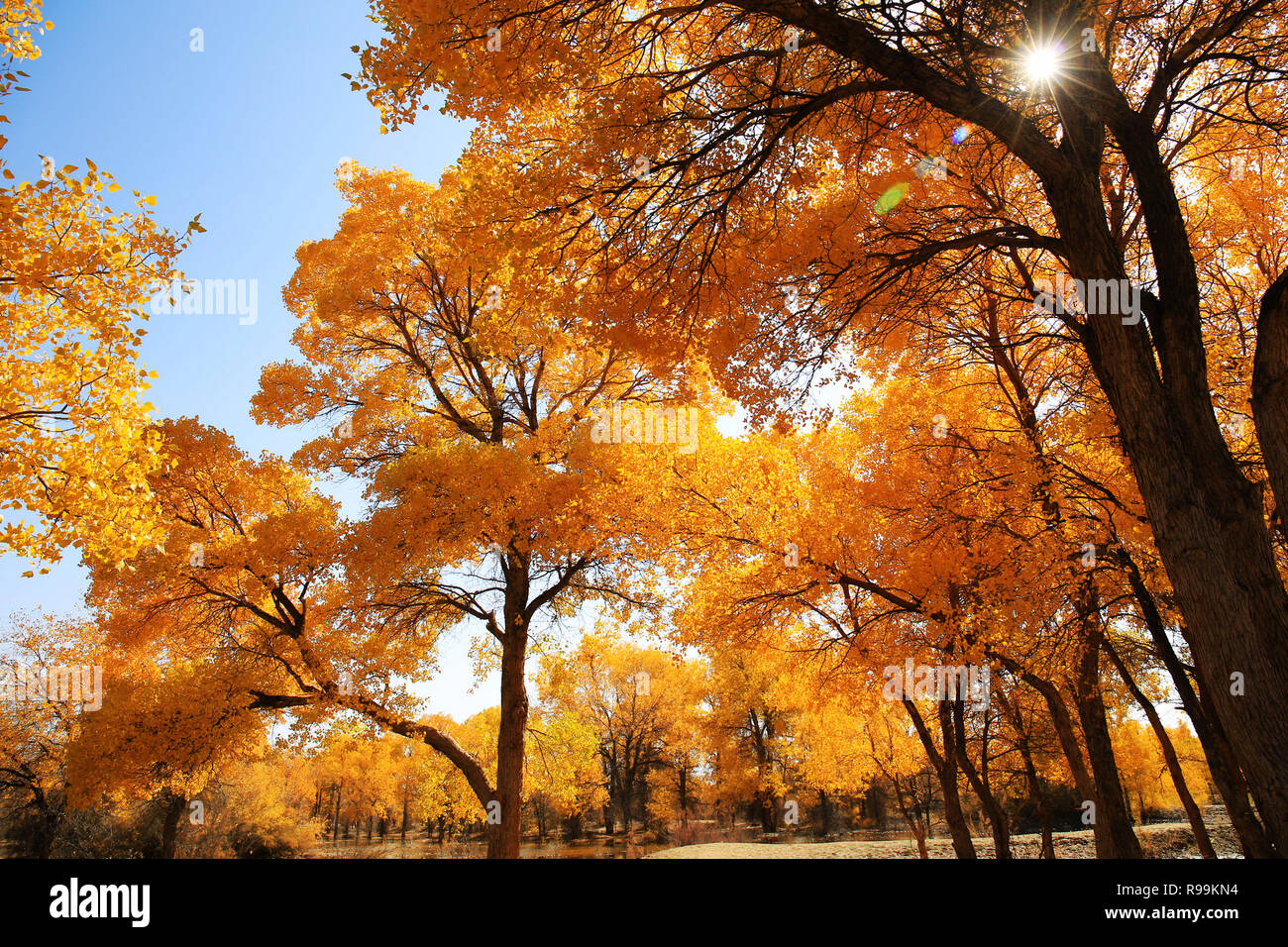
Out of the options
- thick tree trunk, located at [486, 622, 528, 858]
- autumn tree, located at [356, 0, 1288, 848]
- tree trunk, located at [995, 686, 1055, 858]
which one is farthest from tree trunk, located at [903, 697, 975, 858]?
autumn tree, located at [356, 0, 1288, 848]

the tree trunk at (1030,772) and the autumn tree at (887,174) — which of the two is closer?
the autumn tree at (887,174)

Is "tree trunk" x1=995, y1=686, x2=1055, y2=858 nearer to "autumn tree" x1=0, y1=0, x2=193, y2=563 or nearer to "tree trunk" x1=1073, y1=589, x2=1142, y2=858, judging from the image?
"tree trunk" x1=1073, y1=589, x2=1142, y2=858

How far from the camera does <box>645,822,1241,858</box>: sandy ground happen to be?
18413 millimetres

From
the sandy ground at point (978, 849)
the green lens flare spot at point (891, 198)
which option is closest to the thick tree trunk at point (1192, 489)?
the green lens flare spot at point (891, 198)

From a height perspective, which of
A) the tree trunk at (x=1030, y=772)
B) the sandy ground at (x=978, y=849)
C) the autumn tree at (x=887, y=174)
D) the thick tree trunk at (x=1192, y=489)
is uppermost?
the autumn tree at (x=887, y=174)

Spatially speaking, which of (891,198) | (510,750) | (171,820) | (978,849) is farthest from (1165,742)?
(171,820)

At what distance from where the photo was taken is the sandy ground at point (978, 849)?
1841 centimetres

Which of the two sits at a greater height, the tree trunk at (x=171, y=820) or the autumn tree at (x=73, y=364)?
the autumn tree at (x=73, y=364)

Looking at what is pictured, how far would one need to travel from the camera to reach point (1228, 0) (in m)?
4.66

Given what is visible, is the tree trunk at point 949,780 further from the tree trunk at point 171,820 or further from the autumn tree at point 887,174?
the tree trunk at point 171,820

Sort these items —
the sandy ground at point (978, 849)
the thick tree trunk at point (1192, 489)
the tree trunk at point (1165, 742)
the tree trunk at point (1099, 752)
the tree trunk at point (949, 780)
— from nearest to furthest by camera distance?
the thick tree trunk at point (1192, 489) < the tree trunk at point (1099, 752) < the tree trunk at point (949, 780) < the tree trunk at point (1165, 742) < the sandy ground at point (978, 849)

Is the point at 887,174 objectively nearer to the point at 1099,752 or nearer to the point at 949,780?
the point at 1099,752

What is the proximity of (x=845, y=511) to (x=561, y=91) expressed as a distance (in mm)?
7329

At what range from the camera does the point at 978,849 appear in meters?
22.2
